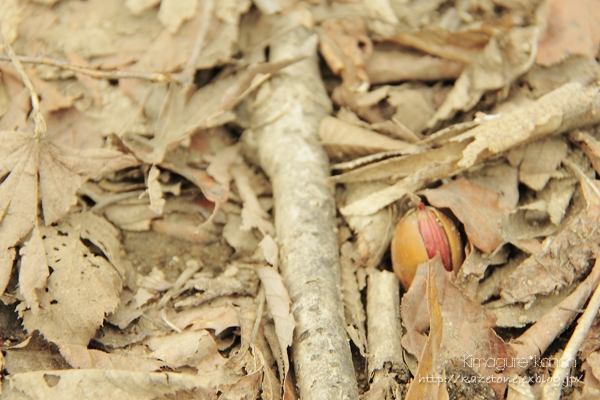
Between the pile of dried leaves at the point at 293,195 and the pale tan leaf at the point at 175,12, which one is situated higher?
the pale tan leaf at the point at 175,12

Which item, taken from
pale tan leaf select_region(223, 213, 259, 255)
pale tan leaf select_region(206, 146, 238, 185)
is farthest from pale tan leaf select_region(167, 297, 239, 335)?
pale tan leaf select_region(206, 146, 238, 185)

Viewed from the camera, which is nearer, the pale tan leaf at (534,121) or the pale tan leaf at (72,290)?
the pale tan leaf at (72,290)

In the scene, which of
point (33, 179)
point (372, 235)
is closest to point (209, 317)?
point (372, 235)

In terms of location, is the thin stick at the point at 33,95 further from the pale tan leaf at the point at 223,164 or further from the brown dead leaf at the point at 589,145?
the brown dead leaf at the point at 589,145

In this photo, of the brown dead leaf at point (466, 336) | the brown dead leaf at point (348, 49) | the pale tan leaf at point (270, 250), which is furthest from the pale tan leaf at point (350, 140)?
the brown dead leaf at point (466, 336)

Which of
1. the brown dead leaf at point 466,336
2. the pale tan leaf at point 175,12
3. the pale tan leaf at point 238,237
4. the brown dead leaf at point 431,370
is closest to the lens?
the brown dead leaf at point 431,370

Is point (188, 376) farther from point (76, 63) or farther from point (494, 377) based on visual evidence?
point (76, 63)

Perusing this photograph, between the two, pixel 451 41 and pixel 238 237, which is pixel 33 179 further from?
pixel 451 41
